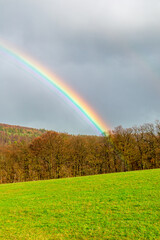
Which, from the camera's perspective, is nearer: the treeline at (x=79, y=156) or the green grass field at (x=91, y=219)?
the green grass field at (x=91, y=219)

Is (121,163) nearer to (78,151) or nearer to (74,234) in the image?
(78,151)

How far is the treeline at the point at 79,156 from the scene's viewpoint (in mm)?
55000

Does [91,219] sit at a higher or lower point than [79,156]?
lower

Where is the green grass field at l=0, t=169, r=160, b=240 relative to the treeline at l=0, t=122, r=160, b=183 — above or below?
below

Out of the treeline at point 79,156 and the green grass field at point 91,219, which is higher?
the treeline at point 79,156

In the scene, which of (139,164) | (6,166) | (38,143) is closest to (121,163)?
(139,164)

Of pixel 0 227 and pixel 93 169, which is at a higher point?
pixel 93 169

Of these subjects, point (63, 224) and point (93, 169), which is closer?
point (63, 224)

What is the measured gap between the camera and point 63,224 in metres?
9.35

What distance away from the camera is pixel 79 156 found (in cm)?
5834

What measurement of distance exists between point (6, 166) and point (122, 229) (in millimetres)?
55898

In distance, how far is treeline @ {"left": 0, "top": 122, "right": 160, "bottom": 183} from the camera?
55000mm

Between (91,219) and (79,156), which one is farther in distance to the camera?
(79,156)

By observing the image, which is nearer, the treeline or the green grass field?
the green grass field
